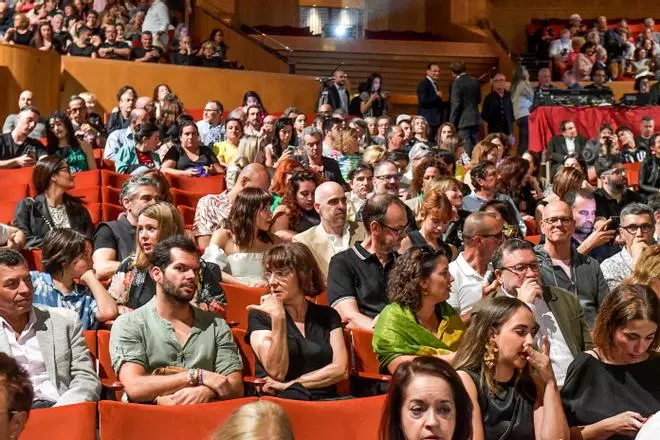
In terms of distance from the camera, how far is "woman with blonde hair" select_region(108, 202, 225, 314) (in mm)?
5312

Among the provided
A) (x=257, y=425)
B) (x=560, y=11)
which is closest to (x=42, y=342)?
(x=257, y=425)

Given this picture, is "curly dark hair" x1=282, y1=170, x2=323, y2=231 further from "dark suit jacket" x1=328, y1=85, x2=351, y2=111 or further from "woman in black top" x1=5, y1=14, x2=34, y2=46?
"dark suit jacket" x1=328, y1=85, x2=351, y2=111

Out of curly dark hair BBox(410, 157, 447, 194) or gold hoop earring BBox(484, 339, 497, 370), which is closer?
gold hoop earring BBox(484, 339, 497, 370)

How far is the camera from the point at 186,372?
4555mm

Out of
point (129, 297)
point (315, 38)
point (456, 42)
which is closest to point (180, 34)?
point (315, 38)

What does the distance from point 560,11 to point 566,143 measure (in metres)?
9.13

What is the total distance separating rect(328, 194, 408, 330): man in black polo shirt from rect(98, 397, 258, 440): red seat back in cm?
153

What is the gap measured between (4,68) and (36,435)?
875cm

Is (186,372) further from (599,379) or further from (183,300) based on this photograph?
(599,379)

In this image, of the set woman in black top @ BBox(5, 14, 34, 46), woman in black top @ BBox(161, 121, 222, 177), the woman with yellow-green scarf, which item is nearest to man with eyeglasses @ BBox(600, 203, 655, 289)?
the woman with yellow-green scarf

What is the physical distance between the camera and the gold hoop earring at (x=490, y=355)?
418cm

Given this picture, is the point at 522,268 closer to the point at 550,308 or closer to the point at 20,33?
the point at 550,308

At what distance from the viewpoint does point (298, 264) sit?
16.1 ft

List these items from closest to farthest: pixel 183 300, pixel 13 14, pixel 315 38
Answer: pixel 183 300, pixel 13 14, pixel 315 38
